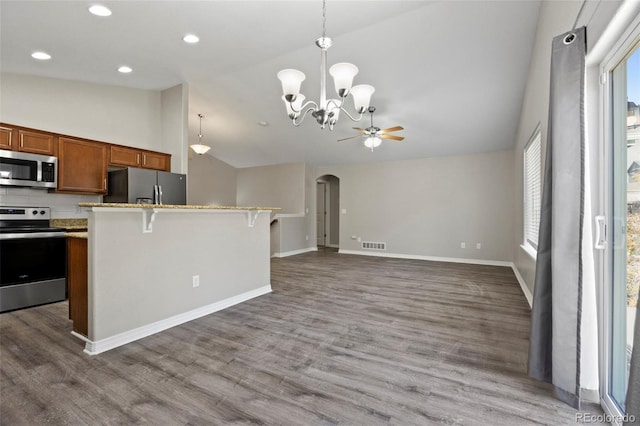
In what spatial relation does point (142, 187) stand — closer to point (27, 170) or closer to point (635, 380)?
point (27, 170)

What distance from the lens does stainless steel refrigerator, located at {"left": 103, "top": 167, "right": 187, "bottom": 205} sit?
4.25 m

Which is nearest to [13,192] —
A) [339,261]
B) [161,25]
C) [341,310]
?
[161,25]

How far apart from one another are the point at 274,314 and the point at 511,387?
2144 millimetres

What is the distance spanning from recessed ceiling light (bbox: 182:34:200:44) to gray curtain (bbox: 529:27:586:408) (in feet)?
10.8

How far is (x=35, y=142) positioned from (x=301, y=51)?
3508mm

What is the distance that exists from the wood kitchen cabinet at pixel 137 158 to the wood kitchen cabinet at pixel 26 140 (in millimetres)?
704

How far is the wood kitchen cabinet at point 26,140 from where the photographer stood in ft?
11.4

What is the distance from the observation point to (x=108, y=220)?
2.39 meters

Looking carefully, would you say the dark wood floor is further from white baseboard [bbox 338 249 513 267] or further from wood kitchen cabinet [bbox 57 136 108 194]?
white baseboard [bbox 338 249 513 267]

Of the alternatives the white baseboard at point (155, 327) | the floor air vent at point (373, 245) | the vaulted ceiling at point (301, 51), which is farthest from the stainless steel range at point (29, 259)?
the floor air vent at point (373, 245)

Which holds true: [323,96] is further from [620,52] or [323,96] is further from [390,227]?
[390,227]

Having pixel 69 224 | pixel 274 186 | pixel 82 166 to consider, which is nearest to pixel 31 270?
pixel 69 224

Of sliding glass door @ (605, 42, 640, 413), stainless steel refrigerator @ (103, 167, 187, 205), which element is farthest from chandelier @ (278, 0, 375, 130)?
stainless steel refrigerator @ (103, 167, 187, 205)

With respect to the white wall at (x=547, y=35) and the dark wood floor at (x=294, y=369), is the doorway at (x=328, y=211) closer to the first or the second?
the dark wood floor at (x=294, y=369)
